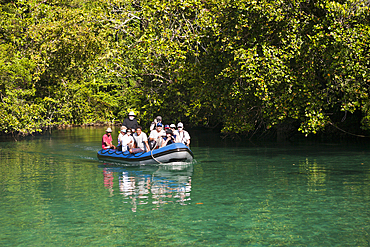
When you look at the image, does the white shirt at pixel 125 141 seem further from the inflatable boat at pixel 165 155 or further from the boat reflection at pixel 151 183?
the boat reflection at pixel 151 183

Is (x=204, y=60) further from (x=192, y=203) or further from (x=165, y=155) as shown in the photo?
(x=192, y=203)

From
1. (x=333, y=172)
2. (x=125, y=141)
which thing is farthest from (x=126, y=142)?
(x=333, y=172)

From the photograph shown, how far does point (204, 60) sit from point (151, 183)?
1307 cm

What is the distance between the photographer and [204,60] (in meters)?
26.9

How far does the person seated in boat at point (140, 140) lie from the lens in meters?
19.4

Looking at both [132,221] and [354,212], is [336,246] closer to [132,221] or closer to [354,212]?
[354,212]

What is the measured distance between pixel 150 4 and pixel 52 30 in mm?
9494

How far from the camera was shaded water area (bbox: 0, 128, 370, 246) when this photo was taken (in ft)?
29.4

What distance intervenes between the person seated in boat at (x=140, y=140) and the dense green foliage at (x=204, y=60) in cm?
538

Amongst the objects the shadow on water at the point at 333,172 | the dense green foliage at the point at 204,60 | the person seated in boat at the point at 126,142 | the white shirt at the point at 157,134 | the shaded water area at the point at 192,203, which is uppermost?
the dense green foliage at the point at 204,60

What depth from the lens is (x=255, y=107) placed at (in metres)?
26.4

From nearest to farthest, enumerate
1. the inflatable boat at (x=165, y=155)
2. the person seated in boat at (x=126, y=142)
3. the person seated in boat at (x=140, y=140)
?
the inflatable boat at (x=165, y=155) → the person seated in boat at (x=140, y=140) → the person seated in boat at (x=126, y=142)

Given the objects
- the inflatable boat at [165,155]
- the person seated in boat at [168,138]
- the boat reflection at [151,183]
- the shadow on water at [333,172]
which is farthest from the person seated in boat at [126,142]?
the shadow on water at [333,172]

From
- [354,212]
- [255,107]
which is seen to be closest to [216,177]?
[354,212]
